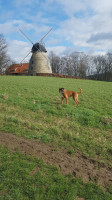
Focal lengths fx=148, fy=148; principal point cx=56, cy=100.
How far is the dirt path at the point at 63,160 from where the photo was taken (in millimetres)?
3574

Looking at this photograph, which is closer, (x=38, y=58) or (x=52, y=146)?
(x=52, y=146)

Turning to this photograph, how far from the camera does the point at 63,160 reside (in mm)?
4008

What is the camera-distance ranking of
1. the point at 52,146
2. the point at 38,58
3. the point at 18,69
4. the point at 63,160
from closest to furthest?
the point at 63,160 < the point at 52,146 < the point at 38,58 < the point at 18,69

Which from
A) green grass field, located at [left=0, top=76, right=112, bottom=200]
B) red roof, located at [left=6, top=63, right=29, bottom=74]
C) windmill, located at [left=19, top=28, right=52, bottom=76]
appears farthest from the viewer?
red roof, located at [left=6, top=63, right=29, bottom=74]

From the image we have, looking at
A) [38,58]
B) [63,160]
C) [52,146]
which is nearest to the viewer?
[63,160]

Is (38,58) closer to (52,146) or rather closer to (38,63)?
(38,63)

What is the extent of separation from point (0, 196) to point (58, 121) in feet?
13.0

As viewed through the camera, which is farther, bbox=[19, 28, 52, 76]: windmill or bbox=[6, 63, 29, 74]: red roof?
bbox=[6, 63, 29, 74]: red roof

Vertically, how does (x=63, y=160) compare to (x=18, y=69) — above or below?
below

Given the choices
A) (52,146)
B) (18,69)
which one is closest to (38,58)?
(18,69)

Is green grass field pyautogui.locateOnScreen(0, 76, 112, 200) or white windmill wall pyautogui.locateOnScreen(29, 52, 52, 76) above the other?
white windmill wall pyautogui.locateOnScreen(29, 52, 52, 76)

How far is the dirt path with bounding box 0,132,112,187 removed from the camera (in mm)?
3574

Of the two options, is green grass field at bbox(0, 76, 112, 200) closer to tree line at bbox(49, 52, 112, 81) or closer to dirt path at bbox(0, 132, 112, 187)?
dirt path at bbox(0, 132, 112, 187)

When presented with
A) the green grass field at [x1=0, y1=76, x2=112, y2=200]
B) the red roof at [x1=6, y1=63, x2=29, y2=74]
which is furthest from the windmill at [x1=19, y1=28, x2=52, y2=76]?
the green grass field at [x1=0, y1=76, x2=112, y2=200]
